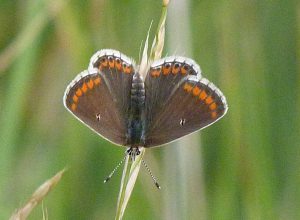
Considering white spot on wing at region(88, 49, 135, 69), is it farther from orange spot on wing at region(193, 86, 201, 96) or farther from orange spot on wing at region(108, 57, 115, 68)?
orange spot on wing at region(193, 86, 201, 96)

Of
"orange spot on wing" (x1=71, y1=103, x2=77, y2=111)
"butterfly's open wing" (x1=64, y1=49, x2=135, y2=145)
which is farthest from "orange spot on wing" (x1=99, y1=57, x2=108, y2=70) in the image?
"orange spot on wing" (x1=71, y1=103, x2=77, y2=111)

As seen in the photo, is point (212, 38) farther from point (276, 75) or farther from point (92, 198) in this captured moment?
point (92, 198)

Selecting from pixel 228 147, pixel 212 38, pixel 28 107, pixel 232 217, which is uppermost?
pixel 212 38

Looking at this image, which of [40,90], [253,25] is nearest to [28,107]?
[40,90]

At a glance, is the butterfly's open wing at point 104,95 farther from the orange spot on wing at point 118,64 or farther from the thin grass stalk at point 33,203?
the thin grass stalk at point 33,203

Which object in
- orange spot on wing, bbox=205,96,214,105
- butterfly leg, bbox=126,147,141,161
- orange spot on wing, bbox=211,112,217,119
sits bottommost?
butterfly leg, bbox=126,147,141,161

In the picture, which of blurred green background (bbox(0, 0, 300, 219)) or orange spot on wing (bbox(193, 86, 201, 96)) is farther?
blurred green background (bbox(0, 0, 300, 219))
